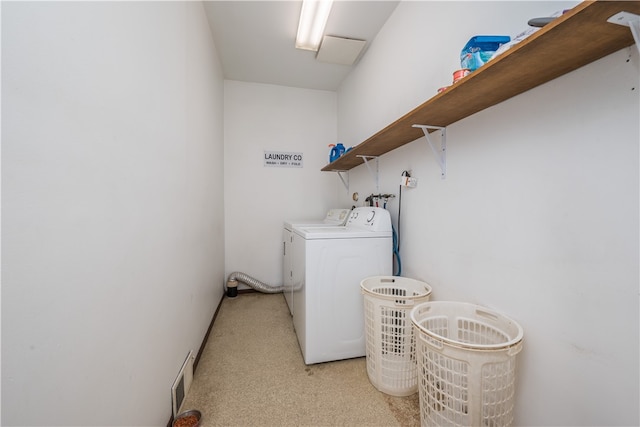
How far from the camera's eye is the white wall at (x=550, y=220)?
0.77 m

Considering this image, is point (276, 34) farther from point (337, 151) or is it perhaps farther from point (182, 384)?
point (182, 384)

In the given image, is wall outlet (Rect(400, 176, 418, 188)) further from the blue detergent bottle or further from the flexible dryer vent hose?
the flexible dryer vent hose

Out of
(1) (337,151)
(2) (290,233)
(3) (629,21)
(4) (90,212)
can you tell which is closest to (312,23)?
(1) (337,151)

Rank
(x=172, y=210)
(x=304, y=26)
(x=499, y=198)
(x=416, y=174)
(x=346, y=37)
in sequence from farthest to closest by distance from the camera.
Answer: (x=346, y=37) → (x=304, y=26) → (x=416, y=174) → (x=172, y=210) → (x=499, y=198)

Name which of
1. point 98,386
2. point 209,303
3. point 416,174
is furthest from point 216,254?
point 416,174

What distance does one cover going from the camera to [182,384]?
4.64 ft

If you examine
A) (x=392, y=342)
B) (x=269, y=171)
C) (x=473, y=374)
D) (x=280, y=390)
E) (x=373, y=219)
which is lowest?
(x=280, y=390)

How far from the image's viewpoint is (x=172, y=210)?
1305mm

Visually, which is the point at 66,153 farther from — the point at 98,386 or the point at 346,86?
the point at 346,86

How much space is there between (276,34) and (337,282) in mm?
2310

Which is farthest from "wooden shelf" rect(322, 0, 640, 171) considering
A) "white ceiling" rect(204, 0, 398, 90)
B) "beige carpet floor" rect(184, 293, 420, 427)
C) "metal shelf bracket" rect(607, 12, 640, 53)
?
"beige carpet floor" rect(184, 293, 420, 427)

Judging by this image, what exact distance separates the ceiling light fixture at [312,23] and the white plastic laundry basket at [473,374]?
7.44 feet

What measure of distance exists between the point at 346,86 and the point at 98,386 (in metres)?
3.31

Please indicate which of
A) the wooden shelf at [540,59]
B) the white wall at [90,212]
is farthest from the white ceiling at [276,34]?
the wooden shelf at [540,59]
